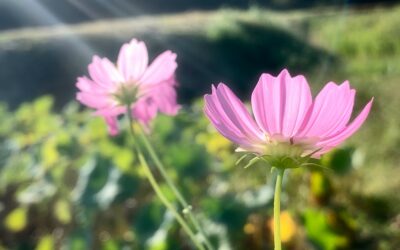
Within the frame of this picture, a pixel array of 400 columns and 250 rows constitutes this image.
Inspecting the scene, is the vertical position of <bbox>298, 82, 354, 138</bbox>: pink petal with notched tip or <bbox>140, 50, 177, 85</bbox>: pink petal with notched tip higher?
<bbox>140, 50, 177, 85</bbox>: pink petal with notched tip

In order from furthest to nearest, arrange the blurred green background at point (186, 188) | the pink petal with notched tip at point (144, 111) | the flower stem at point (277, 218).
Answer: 1. the blurred green background at point (186, 188)
2. the pink petal with notched tip at point (144, 111)
3. the flower stem at point (277, 218)

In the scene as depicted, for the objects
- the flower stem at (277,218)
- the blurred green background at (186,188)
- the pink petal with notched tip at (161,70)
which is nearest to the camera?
the flower stem at (277,218)

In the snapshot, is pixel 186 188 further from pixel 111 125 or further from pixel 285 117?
pixel 285 117

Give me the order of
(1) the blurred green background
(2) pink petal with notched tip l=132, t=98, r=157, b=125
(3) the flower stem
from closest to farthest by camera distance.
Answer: (3) the flower stem
(2) pink petal with notched tip l=132, t=98, r=157, b=125
(1) the blurred green background

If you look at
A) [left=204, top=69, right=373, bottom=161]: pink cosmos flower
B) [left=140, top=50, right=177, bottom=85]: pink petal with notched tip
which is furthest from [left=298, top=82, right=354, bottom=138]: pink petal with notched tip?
[left=140, top=50, right=177, bottom=85]: pink petal with notched tip

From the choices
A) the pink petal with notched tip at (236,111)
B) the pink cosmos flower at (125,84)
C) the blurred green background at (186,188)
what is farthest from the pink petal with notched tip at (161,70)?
the blurred green background at (186,188)

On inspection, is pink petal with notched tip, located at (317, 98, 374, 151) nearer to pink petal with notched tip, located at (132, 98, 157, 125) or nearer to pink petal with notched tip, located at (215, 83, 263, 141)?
pink petal with notched tip, located at (215, 83, 263, 141)

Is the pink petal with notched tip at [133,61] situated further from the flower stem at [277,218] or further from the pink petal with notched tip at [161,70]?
the flower stem at [277,218]
